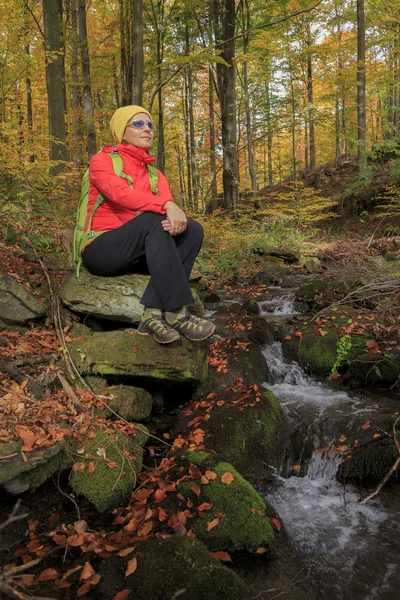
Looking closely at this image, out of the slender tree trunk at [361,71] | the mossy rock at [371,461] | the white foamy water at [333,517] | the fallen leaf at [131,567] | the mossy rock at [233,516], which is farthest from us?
the slender tree trunk at [361,71]

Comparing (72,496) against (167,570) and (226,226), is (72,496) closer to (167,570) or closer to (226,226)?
(167,570)

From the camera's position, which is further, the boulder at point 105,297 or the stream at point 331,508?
the boulder at point 105,297

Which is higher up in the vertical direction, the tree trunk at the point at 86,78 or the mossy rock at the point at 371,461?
the tree trunk at the point at 86,78

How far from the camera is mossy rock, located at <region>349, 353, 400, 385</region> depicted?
4312 mm

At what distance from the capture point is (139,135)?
11.5 feet

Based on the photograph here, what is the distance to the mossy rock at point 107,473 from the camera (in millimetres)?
2631

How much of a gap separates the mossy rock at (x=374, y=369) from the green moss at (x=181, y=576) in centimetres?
309

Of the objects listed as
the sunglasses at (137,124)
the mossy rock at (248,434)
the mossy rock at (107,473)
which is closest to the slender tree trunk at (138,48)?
the sunglasses at (137,124)

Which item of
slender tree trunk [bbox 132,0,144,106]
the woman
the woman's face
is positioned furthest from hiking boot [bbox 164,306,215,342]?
slender tree trunk [bbox 132,0,144,106]

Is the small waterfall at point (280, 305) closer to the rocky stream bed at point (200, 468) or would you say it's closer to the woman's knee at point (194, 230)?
the rocky stream bed at point (200, 468)

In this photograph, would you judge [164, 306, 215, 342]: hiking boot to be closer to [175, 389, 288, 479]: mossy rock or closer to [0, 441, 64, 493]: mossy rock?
[175, 389, 288, 479]: mossy rock

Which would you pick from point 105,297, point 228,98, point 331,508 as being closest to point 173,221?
point 105,297

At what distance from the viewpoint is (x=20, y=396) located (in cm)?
305

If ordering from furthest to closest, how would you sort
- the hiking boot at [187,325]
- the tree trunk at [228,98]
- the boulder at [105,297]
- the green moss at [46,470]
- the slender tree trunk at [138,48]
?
the tree trunk at [228,98], the slender tree trunk at [138,48], the boulder at [105,297], the hiking boot at [187,325], the green moss at [46,470]
